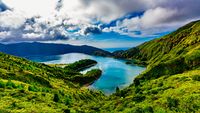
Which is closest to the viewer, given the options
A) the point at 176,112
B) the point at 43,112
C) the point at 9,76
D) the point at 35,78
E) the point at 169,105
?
the point at 43,112

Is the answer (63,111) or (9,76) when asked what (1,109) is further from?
(9,76)

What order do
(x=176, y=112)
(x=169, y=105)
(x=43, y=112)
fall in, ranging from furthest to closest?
(x=169, y=105), (x=176, y=112), (x=43, y=112)

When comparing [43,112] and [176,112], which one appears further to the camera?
[176,112]

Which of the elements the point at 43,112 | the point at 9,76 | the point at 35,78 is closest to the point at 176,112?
the point at 43,112

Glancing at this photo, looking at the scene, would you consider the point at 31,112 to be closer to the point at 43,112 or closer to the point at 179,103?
the point at 43,112

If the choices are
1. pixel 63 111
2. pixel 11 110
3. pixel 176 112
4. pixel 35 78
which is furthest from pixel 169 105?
pixel 35 78

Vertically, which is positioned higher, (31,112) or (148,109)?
Result: (31,112)

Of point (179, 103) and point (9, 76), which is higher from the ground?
point (9, 76)

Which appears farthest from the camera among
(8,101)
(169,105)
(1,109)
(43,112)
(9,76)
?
(9,76)

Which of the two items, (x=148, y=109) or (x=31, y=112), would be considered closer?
(x=31, y=112)
